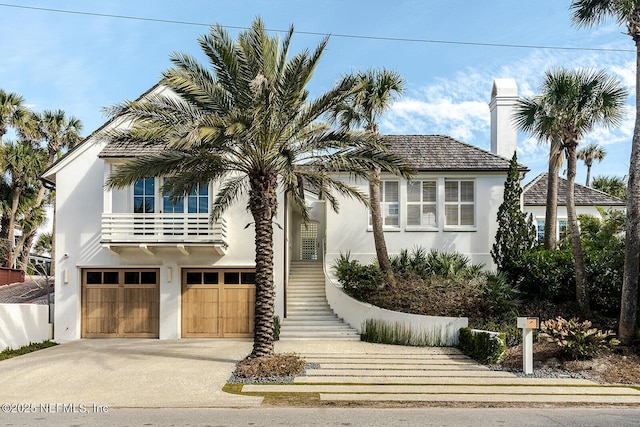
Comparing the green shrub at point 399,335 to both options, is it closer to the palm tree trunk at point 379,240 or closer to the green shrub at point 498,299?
the green shrub at point 498,299

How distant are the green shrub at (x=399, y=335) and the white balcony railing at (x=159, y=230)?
17.1 feet

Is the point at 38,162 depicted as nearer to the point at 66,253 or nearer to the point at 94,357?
the point at 66,253

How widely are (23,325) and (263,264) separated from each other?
26.9 ft

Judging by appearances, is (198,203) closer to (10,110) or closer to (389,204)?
(389,204)

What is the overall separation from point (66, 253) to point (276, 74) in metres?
9.94

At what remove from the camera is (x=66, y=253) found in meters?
18.2

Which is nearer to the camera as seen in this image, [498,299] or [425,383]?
[425,383]

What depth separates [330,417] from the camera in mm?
9078

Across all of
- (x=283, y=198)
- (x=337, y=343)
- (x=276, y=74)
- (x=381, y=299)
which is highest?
(x=276, y=74)

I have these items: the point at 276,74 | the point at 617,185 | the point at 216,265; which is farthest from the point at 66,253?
the point at 617,185

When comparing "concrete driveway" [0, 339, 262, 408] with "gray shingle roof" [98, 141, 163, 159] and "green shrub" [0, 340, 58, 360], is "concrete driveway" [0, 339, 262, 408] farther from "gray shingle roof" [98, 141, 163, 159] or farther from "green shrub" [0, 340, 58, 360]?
"gray shingle roof" [98, 141, 163, 159]

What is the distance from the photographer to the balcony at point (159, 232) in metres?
17.3

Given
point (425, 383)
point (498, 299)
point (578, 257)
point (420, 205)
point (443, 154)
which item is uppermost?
point (443, 154)

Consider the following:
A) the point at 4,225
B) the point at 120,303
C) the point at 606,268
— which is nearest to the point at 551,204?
the point at 606,268
